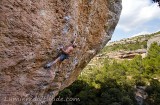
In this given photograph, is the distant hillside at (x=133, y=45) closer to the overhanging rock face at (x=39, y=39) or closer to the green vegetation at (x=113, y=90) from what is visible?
the green vegetation at (x=113, y=90)

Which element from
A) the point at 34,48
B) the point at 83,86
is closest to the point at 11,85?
the point at 34,48

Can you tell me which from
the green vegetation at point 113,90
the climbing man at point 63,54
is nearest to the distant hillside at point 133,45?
the green vegetation at point 113,90

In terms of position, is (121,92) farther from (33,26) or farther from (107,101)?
(33,26)

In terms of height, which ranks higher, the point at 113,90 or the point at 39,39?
the point at 113,90

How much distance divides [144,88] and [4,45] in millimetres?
20042

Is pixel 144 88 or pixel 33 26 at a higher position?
pixel 144 88

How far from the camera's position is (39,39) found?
308 inches

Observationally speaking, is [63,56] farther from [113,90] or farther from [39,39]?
[113,90]

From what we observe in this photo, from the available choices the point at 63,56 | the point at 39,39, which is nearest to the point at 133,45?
the point at 63,56

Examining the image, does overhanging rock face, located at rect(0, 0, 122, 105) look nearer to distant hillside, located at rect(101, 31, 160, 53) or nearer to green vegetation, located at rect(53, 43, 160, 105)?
green vegetation, located at rect(53, 43, 160, 105)

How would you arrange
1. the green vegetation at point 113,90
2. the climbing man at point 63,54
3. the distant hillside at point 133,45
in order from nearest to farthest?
the climbing man at point 63,54
the green vegetation at point 113,90
the distant hillside at point 133,45

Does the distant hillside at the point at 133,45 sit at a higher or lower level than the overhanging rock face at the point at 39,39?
higher

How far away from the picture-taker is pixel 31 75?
27.7 ft

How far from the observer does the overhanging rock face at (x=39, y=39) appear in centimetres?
717
